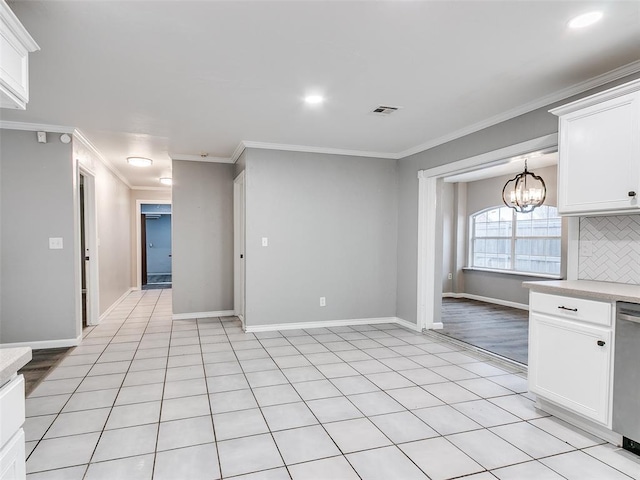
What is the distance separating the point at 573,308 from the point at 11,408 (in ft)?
9.36

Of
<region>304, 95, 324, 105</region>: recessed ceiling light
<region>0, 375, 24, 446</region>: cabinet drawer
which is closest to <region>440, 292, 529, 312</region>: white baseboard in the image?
<region>304, 95, 324, 105</region>: recessed ceiling light

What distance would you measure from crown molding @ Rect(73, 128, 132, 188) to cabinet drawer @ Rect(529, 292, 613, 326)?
4736mm

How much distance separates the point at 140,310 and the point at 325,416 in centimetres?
479

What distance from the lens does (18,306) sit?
13.2 feet

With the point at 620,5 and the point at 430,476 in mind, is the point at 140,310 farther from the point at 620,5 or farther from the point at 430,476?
the point at 620,5

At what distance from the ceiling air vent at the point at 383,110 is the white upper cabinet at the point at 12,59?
8.27ft

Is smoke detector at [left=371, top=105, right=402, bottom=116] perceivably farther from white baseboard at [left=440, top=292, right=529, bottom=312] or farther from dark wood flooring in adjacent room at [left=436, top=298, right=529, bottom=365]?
white baseboard at [left=440, top=292, right=529, bottom=312]

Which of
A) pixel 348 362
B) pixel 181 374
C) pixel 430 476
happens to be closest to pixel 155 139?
pixel 181 374

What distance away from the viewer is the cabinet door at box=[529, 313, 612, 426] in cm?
224


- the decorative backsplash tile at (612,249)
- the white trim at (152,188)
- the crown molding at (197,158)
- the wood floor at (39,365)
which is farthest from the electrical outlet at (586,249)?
the white trim at (152,188)

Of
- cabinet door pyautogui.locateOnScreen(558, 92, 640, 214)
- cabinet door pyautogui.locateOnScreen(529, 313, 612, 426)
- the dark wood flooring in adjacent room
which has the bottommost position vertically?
the dark wood flooring in adjacent room

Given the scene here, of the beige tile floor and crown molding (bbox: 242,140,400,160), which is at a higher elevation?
crown molding (bbox: 242,140,400,160)

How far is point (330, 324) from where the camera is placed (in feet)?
16.9

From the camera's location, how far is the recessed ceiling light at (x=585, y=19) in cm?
200
